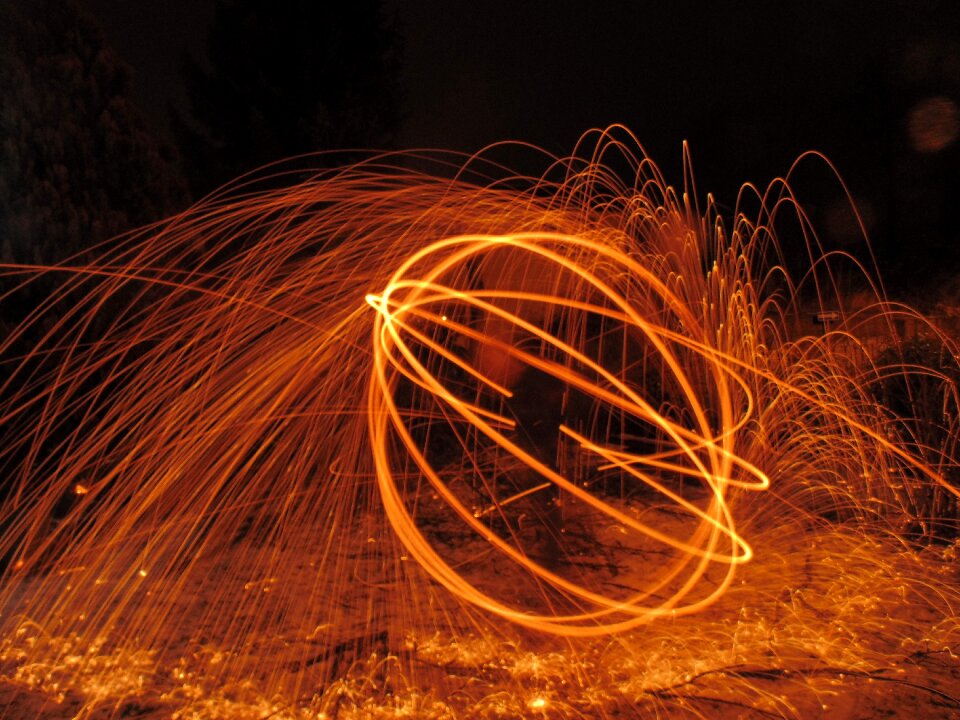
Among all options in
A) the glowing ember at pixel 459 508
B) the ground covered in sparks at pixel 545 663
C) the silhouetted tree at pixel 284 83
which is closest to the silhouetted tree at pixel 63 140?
the glowing ember at pixel 459 508

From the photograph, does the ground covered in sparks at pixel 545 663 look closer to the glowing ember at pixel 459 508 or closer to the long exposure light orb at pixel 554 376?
the glowing ember at pixel 459 508

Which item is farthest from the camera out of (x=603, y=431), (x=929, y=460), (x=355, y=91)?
(x=355, y=91)

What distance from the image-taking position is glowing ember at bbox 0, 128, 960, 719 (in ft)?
12.5

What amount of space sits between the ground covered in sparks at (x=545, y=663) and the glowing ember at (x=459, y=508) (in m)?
0.02

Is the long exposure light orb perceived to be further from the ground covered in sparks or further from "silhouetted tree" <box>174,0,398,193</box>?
"silhouetted tree" <box>174,0,398,193</box>

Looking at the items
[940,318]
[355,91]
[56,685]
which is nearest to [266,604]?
[56,685]

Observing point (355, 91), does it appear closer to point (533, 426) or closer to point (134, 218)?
point (134, 218)

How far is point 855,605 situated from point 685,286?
9.54 feet

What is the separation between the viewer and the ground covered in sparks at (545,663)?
139 inches

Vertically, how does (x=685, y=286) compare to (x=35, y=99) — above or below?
below

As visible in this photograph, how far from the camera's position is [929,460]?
623 centimetres

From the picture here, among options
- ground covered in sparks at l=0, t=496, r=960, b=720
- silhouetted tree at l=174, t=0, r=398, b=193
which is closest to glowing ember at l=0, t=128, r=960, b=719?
ground covered in sparks at l=0, t=496, r=960, b=720

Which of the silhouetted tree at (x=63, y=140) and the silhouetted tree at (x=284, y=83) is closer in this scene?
the silhouetted tree at (x=63, y=140)

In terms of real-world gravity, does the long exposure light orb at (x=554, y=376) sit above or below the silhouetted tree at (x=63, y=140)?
below
